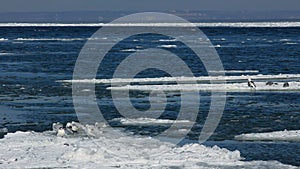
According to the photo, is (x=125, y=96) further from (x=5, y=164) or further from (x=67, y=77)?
(x=5, y=164)

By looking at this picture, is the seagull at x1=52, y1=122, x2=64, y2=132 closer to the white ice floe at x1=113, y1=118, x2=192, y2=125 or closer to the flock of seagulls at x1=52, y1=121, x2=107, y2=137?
the flock of seagulls at x1=52, y1=121, x2=107, y2=137

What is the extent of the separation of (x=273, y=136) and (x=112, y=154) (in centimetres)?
432

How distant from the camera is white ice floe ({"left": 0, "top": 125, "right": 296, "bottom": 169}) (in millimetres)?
13219

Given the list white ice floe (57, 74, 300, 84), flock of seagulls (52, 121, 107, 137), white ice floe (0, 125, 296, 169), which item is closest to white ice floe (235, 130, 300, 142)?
white ice floe (0, 125, 296, 169)

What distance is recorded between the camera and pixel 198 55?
1734 inches

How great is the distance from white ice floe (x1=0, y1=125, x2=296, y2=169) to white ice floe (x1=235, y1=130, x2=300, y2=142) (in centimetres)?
196

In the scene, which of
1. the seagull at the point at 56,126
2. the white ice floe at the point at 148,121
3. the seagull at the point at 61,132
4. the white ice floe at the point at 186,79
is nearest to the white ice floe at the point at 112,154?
the seagull at the point at 61,132

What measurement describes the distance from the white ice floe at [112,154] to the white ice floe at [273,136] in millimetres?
1962

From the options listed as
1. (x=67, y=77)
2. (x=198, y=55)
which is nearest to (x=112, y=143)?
(x=67, y=77)

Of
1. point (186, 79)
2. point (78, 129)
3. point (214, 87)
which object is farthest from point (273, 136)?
point (186, 79)

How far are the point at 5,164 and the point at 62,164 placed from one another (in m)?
1.13

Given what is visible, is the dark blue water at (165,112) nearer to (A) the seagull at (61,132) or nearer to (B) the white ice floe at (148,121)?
(B) the white ice floe at (148,121)

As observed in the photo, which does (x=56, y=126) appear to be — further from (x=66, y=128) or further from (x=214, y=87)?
(x=214, y=87)

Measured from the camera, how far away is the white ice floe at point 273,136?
15934 millimetres
